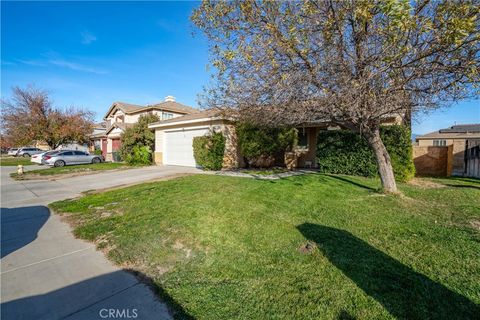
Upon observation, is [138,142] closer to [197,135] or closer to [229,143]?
[197,135]

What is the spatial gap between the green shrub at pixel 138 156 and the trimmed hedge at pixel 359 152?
14323 millimetres

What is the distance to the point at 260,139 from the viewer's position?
13344 mm

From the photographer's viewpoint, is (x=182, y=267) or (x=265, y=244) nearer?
(x=182, y=267)

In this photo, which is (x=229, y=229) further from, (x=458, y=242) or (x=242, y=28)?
(x=242, y=28)

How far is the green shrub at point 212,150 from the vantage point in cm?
1346

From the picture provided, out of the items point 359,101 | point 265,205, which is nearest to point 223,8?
point 359,101

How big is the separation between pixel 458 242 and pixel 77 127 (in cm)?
3515

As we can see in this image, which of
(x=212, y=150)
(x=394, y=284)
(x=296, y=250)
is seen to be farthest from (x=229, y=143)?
(x=394, y=284)

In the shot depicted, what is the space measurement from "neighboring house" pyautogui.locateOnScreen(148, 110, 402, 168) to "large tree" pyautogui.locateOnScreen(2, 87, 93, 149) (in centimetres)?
1562

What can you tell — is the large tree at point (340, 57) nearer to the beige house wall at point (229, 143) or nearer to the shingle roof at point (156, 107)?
the beige house wall at point (229, 143)

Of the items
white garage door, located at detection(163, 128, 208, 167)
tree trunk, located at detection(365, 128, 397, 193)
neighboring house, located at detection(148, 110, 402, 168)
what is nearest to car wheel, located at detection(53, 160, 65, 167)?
neighboring house, located at detection(148, 110, 402, 168)

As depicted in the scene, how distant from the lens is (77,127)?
95.0 ft

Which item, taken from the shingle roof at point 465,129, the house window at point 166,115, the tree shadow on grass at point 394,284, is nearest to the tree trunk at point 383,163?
the tree shadow on grass at point 394,284

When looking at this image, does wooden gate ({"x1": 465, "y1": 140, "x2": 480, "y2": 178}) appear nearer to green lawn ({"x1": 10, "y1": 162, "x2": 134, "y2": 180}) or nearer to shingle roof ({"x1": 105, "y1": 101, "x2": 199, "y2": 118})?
green lawn ({"x1": 10, "y1": 162, "x2": 134, "y2": 180})
